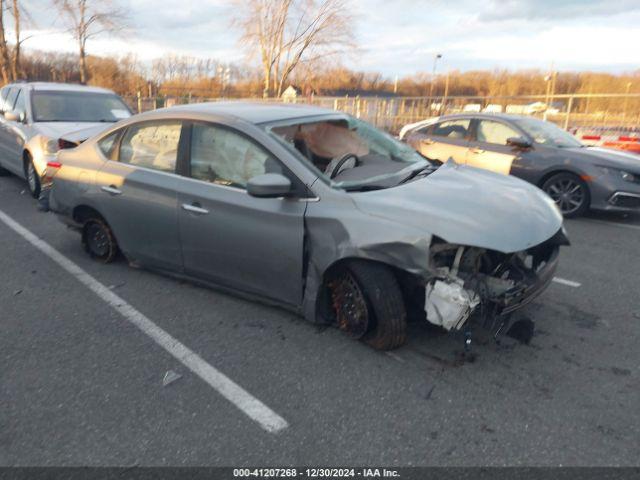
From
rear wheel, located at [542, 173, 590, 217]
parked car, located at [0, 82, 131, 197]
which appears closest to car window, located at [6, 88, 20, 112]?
parked car, located at [0, 82, 131, 197]

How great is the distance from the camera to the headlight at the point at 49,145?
6746mm

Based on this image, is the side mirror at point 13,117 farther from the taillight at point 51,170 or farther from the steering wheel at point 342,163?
the steering wheel at point 342,163

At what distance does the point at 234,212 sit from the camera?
3586 mm

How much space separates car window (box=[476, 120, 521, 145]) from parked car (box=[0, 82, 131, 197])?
584 centimetres

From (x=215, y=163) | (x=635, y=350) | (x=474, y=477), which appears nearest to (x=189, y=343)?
(x=215, y=163)

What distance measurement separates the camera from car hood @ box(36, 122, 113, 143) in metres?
6.59

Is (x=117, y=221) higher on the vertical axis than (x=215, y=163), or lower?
lower

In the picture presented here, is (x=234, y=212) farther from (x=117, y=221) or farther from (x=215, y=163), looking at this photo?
(x=117, y=221)

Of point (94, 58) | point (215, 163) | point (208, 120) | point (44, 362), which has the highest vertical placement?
point (94, 58)

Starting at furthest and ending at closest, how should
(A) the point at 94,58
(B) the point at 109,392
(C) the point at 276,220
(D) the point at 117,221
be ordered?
(A) the point at 94,58, (D) the point at 117,221, (C) the point at 276,220, (B) the point at 109,392

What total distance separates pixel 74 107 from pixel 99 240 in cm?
397

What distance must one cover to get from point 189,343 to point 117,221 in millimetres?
1637

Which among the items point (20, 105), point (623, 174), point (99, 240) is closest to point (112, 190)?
point (99, 240)

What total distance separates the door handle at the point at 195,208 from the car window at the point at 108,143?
1274 millimetres
